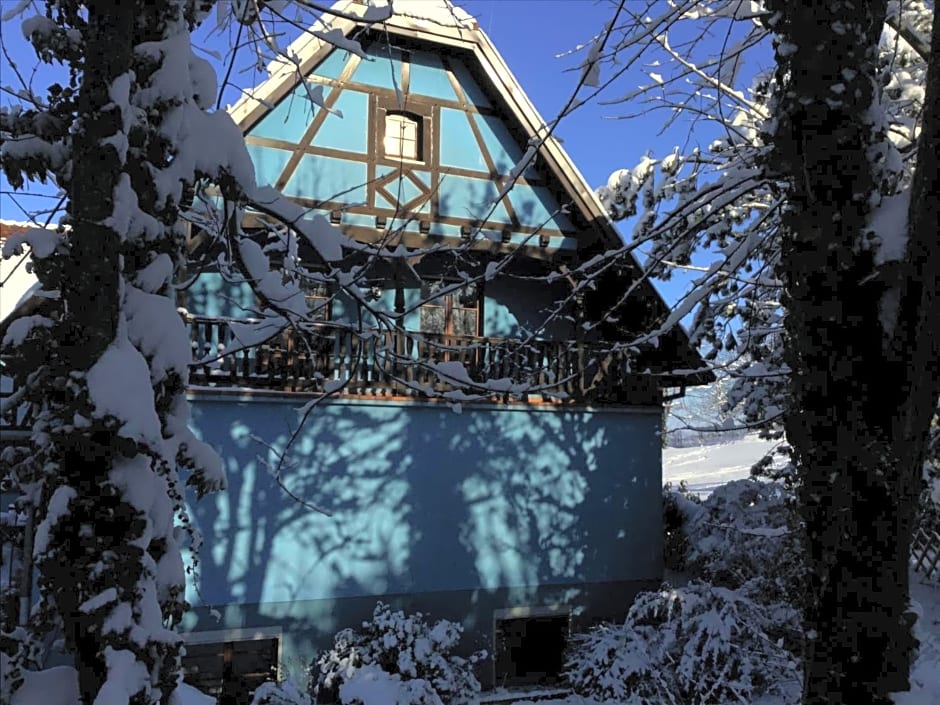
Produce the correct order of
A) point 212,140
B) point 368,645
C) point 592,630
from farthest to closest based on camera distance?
1. point 592,630
2. point 368,645
3. point 212,140

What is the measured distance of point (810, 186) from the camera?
302 centimetres

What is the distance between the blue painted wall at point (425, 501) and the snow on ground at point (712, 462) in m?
15.3

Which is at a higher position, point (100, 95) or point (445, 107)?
point (445, 107)

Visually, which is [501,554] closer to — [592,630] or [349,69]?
[592,630]

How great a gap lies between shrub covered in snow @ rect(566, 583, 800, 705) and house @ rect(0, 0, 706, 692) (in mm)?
1610

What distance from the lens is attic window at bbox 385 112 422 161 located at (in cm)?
1042

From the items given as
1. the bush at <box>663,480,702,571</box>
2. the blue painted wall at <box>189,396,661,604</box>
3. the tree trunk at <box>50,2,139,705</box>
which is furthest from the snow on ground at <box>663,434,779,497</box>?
the tree trunk at <box>50,2,139,705</box>

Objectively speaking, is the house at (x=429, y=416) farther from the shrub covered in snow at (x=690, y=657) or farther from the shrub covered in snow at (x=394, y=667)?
the shrub covered in snow at (x=690, y=657)

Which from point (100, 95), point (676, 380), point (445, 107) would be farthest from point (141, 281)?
point (676, 380)

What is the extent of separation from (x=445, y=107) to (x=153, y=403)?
8.84 meters

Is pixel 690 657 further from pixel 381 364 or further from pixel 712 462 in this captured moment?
pixel 712 462

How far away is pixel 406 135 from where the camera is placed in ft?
34.5

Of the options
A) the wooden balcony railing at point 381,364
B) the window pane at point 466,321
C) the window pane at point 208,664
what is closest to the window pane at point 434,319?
the window pane at point 466,321

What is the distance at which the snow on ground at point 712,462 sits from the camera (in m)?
30.2
